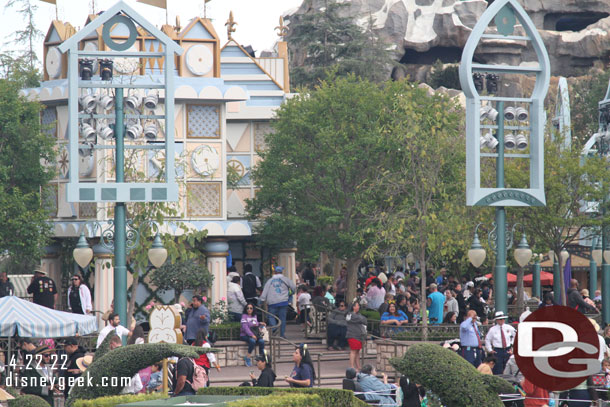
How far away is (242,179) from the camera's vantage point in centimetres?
3284

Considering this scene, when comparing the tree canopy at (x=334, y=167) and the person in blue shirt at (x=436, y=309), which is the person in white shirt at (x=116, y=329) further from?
the tree canopy at (x=334, y=167)

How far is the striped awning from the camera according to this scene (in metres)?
18.7

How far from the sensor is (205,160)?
94.1 ft

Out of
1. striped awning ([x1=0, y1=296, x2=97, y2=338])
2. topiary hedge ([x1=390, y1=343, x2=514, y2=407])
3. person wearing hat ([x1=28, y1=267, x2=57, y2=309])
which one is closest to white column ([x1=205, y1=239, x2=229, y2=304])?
person wearing hat ([x1=28, y1=267, x2=57, y2=309])

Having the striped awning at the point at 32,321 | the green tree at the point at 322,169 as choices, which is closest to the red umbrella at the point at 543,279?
the green tree at the point at 322,169

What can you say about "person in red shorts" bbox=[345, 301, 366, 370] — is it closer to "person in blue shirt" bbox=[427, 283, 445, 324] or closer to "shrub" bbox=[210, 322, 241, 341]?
"person in blue shirt" bbox=[427, 283, 445, 324]

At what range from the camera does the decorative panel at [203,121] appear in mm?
28781

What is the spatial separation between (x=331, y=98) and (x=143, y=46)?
561 centimetres

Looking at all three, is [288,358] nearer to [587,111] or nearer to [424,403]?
[424,403]

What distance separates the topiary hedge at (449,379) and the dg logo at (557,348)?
511 centimetres

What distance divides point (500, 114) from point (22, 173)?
14.7m

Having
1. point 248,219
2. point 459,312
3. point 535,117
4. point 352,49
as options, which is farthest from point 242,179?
point 352,49

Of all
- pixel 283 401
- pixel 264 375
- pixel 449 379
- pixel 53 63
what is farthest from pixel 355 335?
pixel 53 63

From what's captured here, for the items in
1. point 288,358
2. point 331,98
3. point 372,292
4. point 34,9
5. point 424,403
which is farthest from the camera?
point 34,9
